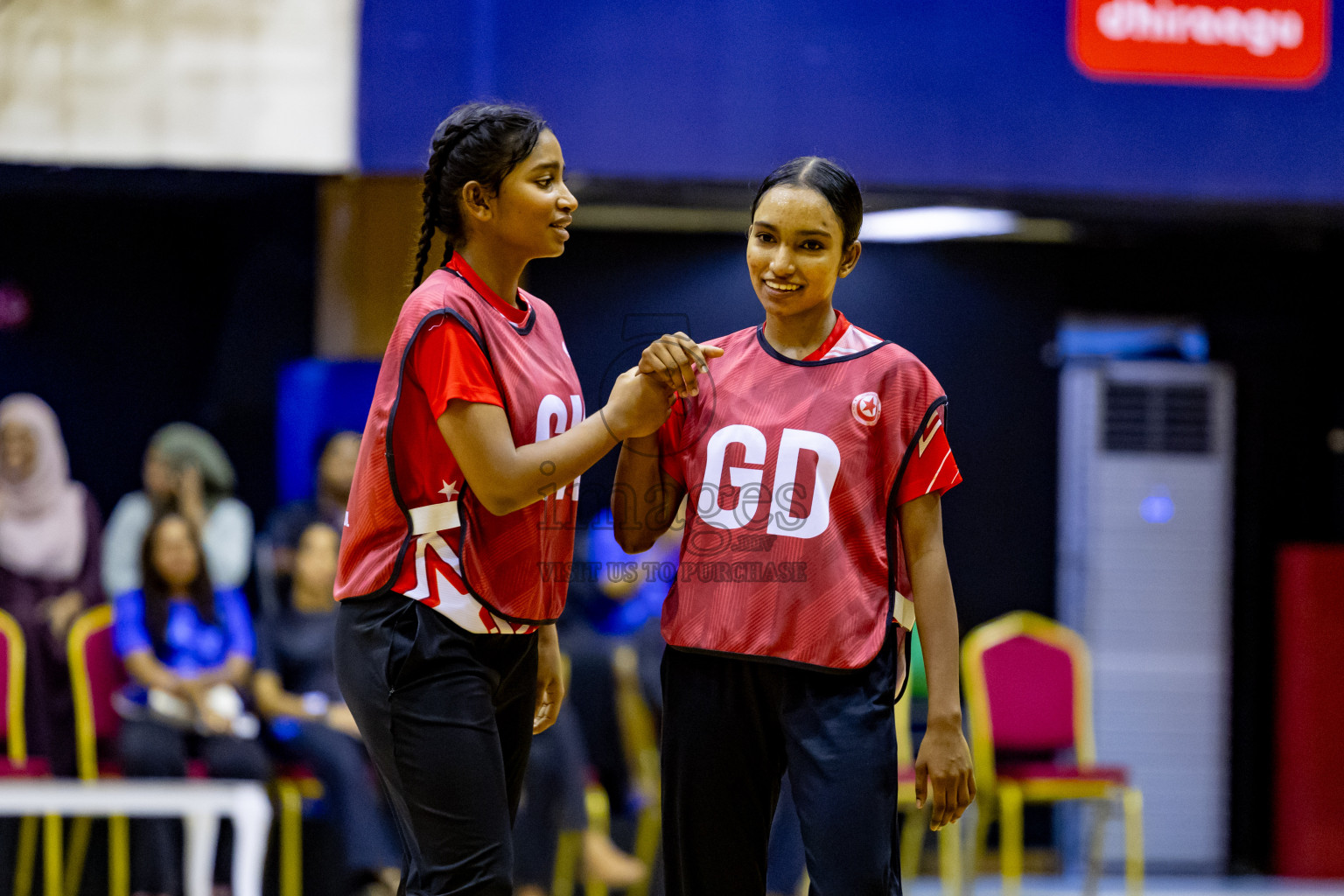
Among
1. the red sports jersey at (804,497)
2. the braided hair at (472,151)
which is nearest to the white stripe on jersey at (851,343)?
the red sports jersey at (804,497)

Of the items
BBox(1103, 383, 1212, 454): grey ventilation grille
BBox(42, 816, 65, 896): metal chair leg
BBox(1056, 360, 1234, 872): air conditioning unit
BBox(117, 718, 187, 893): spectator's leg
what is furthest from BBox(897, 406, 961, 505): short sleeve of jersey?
BBox(1103, 383, 1212, 454): grey ventilation grille

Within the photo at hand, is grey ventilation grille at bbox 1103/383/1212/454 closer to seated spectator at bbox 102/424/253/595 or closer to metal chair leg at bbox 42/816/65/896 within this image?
seated spectator at bbox 102/424/253/595

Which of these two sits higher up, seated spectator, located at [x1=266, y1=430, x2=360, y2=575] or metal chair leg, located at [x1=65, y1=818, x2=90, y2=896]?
seated spectator, located at [x1=266, y1=430, x2=360, y2=575]

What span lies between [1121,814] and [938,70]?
10.1 feet

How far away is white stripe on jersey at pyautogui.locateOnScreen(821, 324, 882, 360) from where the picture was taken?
202 cm

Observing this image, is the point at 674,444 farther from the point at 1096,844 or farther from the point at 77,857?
the point at 77,857

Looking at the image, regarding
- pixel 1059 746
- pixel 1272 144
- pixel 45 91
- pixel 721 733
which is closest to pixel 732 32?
pixel 1272 144

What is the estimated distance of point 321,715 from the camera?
4.35 meters

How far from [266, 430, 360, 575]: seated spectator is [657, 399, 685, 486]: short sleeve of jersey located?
271 cm

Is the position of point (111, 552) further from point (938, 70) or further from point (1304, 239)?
point (1304, 239)

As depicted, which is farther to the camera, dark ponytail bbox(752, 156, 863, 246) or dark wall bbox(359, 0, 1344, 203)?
dark wall bbox(359, 0, 1344, 203)

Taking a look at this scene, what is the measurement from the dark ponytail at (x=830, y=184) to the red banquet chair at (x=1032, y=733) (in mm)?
3133

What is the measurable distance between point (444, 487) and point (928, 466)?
0.70 meters

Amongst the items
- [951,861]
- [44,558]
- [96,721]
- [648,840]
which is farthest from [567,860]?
[44,558]
